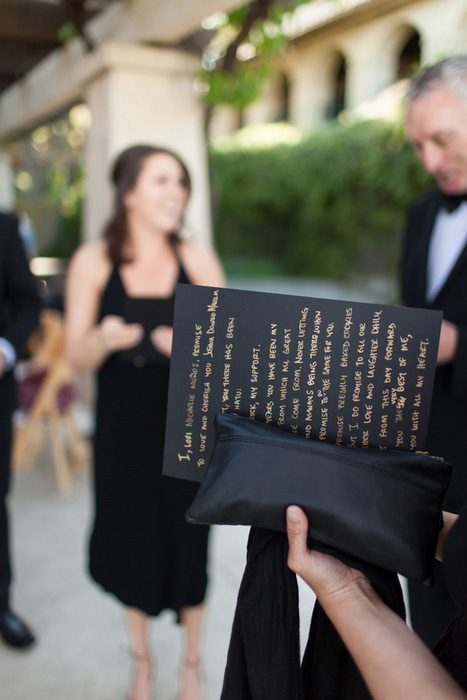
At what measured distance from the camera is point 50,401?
157 inches

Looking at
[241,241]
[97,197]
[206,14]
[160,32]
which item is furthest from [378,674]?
[241,241]

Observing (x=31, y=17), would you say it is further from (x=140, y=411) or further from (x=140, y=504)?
(x=140, y=504)

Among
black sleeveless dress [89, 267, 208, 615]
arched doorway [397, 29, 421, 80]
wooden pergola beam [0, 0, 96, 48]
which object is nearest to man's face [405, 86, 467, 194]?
black sleeveless dress [89, 267, 208, 615]

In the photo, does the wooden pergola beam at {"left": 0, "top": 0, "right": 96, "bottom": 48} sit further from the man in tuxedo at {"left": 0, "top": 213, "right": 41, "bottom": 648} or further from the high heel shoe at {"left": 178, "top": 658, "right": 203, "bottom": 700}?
the high heel shoe at {"left": 178, "top": 658, "right": 203, "bottom": 700}

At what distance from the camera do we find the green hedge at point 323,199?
10484mm

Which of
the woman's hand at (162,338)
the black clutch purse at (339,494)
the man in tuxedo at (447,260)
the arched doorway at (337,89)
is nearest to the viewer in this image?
the black clutch purse at (339,494)

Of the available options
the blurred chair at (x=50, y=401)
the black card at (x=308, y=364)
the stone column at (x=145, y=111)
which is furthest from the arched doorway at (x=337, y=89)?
the black card at (x=308, y=364)

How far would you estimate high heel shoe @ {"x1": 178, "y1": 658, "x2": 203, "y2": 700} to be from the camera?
2.03 m

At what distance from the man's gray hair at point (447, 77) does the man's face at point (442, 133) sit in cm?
1

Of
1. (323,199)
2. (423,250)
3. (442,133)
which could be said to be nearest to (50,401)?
(423,250)

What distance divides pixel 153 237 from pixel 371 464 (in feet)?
4.79

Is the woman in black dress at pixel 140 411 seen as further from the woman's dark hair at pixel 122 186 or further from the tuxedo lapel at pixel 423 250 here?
the tuxedo lapel at pixel 423 250

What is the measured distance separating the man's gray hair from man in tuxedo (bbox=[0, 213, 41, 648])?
5.00ft

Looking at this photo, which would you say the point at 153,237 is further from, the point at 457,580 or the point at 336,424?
the point at 457,580
